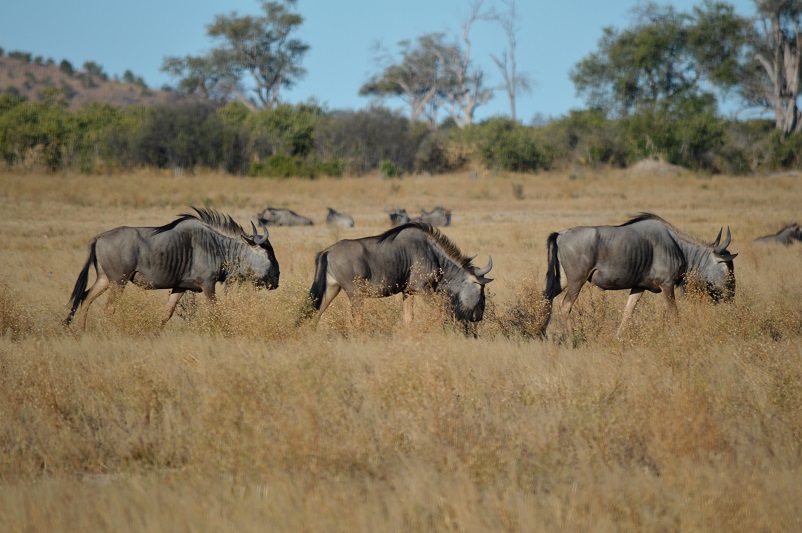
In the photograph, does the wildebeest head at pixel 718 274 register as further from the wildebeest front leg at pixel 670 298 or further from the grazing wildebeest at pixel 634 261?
the wildebeest front leg at pixel 670 298

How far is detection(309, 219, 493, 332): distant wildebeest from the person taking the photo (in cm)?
717

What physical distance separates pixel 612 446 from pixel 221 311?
11.9 feet

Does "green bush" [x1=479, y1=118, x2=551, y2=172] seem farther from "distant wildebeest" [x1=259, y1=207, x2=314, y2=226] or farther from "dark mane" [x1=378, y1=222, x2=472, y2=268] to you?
"dark mane" [x1=378, y1=222, x2=472, y2=268]

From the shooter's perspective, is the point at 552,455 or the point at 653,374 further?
the point at 653,374

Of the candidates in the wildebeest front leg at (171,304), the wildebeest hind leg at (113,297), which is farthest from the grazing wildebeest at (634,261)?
the wildebeest hind leg at (113,297)

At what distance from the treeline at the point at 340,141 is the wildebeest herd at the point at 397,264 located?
78.8ft

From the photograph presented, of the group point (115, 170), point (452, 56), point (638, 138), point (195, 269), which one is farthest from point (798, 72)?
point (195, 269)

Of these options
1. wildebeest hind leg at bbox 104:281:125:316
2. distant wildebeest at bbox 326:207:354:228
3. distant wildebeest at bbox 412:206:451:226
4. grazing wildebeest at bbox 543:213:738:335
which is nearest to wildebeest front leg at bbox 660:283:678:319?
grazing wildebeest at bbox 543:213:738:335

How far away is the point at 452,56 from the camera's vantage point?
2591 inches

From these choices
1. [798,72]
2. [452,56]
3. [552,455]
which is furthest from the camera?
[452,56]

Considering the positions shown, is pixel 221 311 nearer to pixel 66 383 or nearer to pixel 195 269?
pixel 195 269

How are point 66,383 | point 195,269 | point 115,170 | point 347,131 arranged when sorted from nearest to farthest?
point 66,383
point 195,269
point 115,170
point 347,131

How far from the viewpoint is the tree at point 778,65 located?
4606cm

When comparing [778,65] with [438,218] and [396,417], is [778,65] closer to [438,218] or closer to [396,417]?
[438,218]
